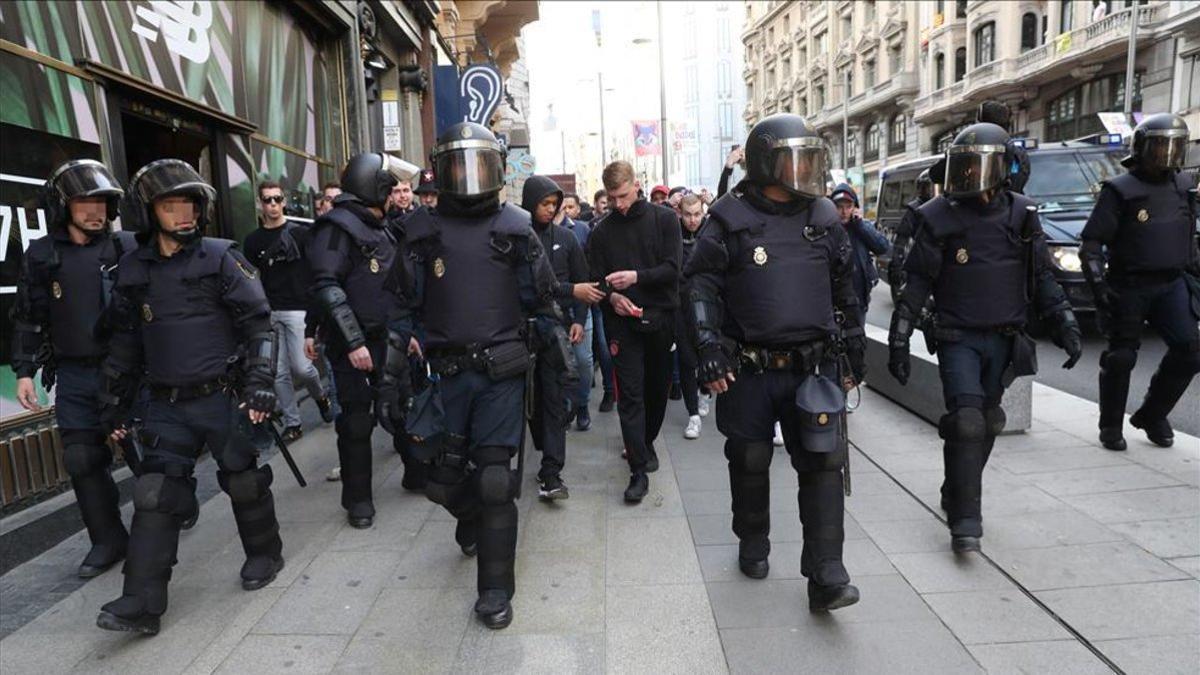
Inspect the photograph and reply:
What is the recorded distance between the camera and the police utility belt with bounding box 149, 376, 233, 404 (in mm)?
3303

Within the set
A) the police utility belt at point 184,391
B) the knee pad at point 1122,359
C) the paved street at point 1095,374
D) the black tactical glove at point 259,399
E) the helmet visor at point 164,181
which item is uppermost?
the helmet visor at point 164,181

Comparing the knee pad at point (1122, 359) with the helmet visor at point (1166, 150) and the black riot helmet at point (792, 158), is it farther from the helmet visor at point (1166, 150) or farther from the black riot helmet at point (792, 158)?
the black riot helmet at point (792, 158)

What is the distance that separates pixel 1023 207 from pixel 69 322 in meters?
4.68

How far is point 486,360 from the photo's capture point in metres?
3.26

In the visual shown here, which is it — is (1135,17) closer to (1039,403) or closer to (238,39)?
(1039,403)

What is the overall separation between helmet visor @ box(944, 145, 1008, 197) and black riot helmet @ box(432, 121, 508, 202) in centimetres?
218

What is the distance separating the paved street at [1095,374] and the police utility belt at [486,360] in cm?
418

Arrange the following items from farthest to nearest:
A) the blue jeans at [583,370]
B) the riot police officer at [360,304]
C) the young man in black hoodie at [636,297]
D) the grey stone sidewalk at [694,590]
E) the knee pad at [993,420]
Result: 1. the blue jeans at [583,370]
2. the young man in black hoodie at [636,297]
3. the riot police officer at [360,304]
4. the knee pad at [993,420]
5. the grey stone sidewalk at [694,590]

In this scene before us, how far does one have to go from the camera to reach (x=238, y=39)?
7.86 m

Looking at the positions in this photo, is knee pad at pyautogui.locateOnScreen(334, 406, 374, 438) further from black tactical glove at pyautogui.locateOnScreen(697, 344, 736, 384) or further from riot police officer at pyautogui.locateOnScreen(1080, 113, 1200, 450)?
riot police officer at pyautogui.locateOnScreen(1080, 113, 1200, 450)

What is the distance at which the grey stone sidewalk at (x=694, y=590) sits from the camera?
9.49 feet

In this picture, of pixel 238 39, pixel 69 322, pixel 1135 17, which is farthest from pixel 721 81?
pixel 69 322

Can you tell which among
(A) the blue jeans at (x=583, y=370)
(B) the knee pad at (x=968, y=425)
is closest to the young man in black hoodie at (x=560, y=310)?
(A) the blue jeans at (x=583, y=370)

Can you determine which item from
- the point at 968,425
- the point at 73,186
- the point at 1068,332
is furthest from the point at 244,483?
the point at 1068,332
